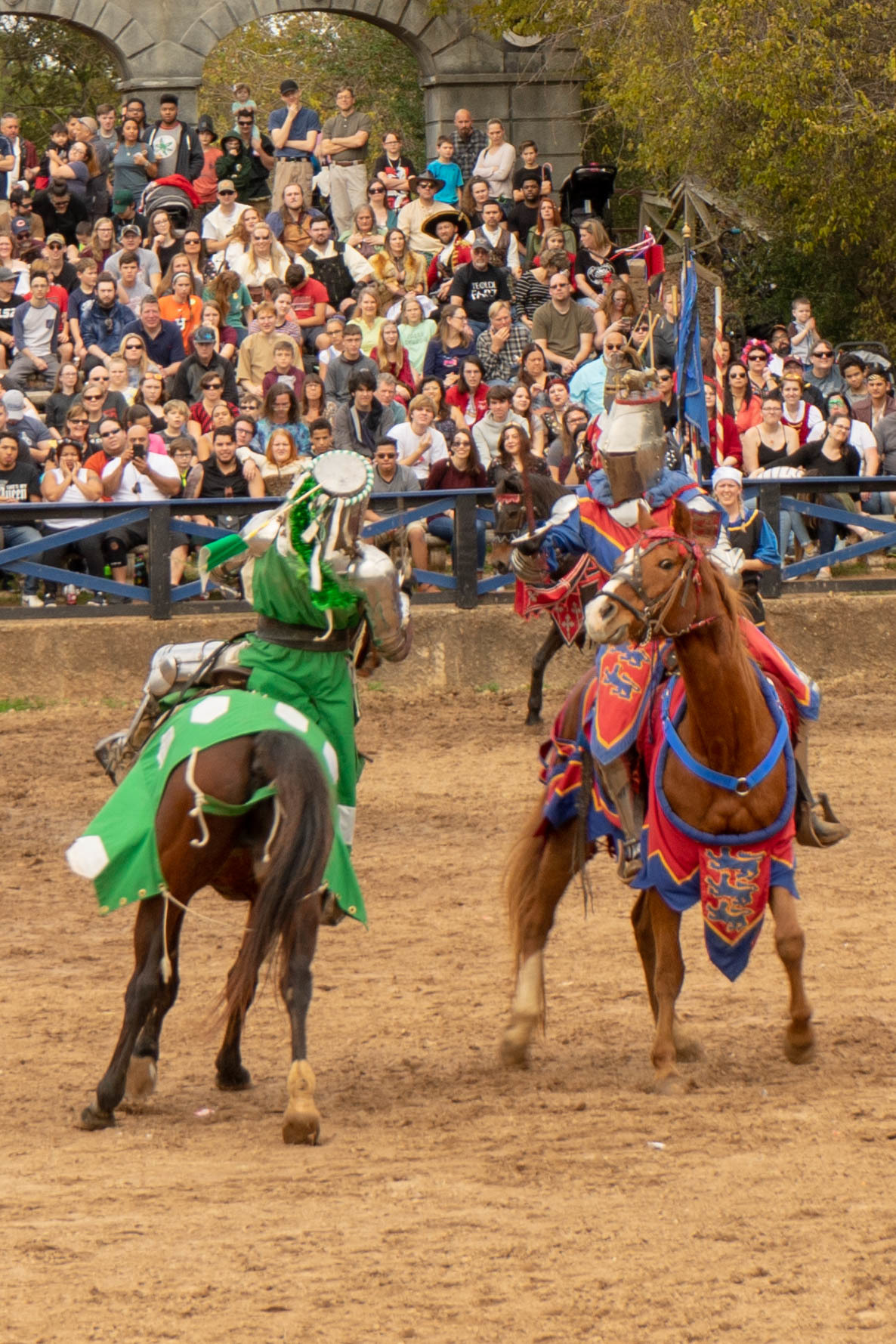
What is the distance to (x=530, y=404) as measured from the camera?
14.2 meters

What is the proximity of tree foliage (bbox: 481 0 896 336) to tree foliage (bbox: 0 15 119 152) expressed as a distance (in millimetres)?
12298

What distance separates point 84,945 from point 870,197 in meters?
13.1

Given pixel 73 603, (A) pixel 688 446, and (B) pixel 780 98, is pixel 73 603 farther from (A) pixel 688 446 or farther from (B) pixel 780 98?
(B) pixel 780 98

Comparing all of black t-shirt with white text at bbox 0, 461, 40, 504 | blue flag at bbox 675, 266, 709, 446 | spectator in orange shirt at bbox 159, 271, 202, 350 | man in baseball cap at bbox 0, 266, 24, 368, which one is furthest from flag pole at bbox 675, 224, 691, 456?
man in baseball cap at bbox 0, 266, 24, 368

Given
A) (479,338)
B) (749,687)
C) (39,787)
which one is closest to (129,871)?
(749,687)

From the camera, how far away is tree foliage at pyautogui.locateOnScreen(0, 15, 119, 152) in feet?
102

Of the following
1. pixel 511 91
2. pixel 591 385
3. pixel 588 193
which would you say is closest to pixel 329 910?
pixel 591 385

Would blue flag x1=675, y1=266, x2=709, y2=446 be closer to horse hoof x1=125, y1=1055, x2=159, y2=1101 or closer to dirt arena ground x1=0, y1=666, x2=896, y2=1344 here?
dirt arena ground x1=0, y1=666, x2=896, y2=1344

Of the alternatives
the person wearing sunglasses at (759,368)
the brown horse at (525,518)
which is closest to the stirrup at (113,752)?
the brown horse at (525,518)

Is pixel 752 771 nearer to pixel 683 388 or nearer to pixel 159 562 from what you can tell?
pixel 683 388

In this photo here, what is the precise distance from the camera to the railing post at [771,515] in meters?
13.4

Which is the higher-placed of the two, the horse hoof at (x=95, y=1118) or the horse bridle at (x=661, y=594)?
the horse bridle at (x=661, y=594)

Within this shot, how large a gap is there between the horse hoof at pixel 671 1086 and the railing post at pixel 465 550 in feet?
26.0

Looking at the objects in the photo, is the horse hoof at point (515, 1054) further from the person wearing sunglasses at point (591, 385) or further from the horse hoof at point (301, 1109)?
the person wearing sunglasses at point (591, 385)
